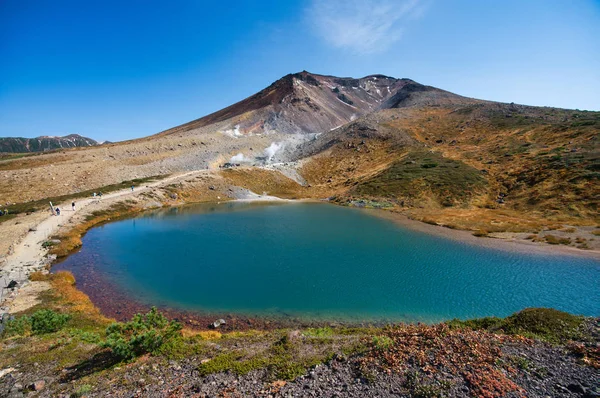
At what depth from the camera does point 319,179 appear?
104312mm

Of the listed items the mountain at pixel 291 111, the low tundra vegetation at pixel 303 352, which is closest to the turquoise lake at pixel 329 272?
the low tundra vegetation at pixel 303 352

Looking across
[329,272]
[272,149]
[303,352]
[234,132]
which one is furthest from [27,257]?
[234,132]

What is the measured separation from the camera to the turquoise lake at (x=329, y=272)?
2336 centimetres

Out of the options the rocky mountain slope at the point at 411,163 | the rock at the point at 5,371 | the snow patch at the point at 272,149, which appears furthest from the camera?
the snow patch at the point at 272,149

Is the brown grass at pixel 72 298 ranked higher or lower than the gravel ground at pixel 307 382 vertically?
lower

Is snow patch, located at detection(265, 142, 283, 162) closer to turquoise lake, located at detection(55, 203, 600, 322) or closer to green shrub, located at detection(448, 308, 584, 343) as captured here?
turquoise lake, located at detection(55, 203, 600, 322)

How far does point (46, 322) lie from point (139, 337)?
361 inches

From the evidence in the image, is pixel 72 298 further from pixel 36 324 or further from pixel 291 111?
pixel 291 111

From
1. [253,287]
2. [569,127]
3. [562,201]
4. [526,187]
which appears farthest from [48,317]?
[569,127]

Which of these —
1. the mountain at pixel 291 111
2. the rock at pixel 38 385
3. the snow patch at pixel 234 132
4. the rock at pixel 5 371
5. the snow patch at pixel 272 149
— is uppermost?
the mountain at pixel 291 111

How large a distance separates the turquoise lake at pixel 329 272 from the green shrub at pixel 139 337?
26.2 ft

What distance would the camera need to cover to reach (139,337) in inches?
504

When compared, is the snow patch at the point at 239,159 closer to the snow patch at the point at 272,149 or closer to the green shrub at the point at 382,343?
the snow patch at the point at 272,149

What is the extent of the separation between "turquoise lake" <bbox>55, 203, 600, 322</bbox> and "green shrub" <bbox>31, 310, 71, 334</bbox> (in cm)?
690
